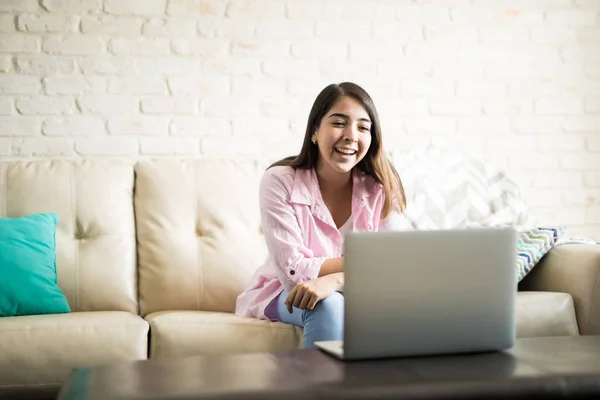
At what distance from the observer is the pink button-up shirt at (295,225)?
2143 mm

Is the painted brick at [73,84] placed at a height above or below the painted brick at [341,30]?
below

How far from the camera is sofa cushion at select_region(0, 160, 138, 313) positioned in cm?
247

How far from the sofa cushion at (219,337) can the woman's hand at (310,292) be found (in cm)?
14

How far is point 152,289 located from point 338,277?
751mm

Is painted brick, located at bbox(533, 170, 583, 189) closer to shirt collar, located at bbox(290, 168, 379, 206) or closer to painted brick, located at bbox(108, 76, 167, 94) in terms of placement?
shirt collar, located at bbox(290, 168, 379, 206)

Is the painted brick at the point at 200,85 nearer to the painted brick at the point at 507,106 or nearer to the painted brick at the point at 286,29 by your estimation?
the painted brick at the point at 286,29

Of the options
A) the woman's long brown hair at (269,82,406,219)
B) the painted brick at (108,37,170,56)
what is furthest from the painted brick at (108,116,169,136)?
the woman's long brown hair at (269,82,406,219)

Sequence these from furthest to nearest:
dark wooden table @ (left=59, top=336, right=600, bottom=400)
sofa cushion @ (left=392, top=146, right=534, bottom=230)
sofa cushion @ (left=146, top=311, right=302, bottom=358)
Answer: sofa cushion @ (left=392, top=146, right=534, bottom=230) < sofa cushion @ (left=146, top=311, right=302, bottom=358) < dark wooden table @ (left=59, top=336, right=600, bottom=400)

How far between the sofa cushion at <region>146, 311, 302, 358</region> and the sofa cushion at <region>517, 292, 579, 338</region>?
660 millimetres

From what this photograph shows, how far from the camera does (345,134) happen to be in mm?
2246

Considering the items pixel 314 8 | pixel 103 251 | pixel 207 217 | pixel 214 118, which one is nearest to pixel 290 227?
pixel 207 217

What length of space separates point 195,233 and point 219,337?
22.4 inches

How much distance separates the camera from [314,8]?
3.03 meters

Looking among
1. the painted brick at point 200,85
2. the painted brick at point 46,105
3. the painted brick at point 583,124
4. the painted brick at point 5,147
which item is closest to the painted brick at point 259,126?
the painted brick at point 200,85
